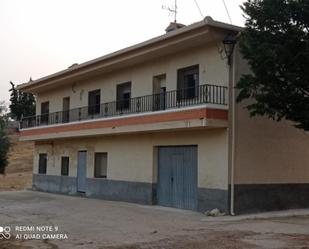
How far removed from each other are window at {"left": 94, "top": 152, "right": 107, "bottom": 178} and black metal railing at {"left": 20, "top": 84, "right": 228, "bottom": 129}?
1821 millimetres

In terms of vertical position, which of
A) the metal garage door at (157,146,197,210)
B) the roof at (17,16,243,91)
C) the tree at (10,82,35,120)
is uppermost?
the tree at (10,82,35,120)

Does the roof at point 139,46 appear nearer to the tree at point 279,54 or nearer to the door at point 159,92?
the door at point 159,92

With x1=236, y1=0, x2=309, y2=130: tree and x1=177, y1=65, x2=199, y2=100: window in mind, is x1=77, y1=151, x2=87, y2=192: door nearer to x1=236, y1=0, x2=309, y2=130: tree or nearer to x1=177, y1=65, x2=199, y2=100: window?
x1=177, y1=65, x2=199, y2=100: window

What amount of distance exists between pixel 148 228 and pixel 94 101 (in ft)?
40.9

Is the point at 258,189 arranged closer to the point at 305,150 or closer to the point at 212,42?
the point at 305,150

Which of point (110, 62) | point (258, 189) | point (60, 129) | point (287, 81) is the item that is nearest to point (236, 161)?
point (258, 189)

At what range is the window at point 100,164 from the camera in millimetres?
23719

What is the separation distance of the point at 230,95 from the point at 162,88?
411 cm

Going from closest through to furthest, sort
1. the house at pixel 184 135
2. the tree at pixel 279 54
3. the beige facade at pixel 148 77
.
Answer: the tree at pixel 279 54 < the house at pixel 184 135 < the beige facade at pixel 148 77

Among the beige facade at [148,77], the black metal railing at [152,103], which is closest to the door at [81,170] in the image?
the black metal railing at [152,103]

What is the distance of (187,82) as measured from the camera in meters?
18.6

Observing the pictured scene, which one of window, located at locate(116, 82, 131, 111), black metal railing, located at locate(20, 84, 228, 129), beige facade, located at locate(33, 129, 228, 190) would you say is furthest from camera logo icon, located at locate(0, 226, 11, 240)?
window, located at locate(116, 82, 131, 111)

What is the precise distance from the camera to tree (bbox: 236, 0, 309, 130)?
13.1m

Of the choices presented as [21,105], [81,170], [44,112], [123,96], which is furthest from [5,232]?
[21,105]
